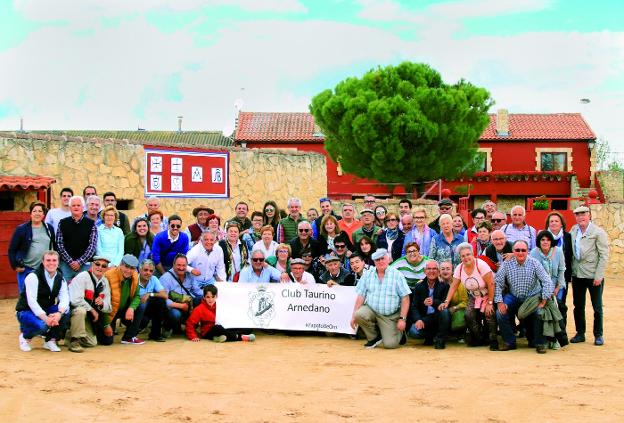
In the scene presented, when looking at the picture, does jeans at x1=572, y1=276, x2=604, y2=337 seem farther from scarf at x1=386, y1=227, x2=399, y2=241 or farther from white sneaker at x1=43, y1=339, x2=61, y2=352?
white sneaker at x1=43, y1=339, x2=61, y2=352

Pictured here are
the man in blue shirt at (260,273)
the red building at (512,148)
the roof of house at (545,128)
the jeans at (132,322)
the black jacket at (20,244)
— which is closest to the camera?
the jeans at (132,322)

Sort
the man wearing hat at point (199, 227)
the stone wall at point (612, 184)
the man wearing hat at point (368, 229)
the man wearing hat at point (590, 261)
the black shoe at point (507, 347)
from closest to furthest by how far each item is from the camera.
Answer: the black shoe at point (507, 347) < the man wearing hat at point (590, 261) < the man wearing hat at point (368, 229) < the man wearing hat at point (199, 227) < the stone wall at point (612, 184)

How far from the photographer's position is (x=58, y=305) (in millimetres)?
9375

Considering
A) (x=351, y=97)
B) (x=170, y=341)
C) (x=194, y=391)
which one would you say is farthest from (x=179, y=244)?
(x=351, y=97)

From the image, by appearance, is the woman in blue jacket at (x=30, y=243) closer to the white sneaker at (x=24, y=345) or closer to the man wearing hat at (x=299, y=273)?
the white sneaker at (x=24, y=345)

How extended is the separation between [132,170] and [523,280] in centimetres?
920

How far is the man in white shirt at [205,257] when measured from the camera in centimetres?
1068

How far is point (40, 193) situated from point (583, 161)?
1235 inches

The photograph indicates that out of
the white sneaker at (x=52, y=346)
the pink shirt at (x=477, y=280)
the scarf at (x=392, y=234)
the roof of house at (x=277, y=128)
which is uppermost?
the roof of house at (x=277, y=128)

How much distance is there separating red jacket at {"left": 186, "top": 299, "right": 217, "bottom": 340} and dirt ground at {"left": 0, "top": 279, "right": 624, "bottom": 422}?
0.61 feet

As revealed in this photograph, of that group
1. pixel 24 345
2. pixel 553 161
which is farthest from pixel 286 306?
pixel 553 161

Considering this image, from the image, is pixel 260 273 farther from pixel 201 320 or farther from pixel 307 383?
pixel 307 383

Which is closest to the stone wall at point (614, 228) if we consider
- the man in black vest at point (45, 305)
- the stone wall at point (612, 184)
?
the man in black vest at point (45, 305)

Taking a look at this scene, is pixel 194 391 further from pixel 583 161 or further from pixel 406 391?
pixel 583 161
